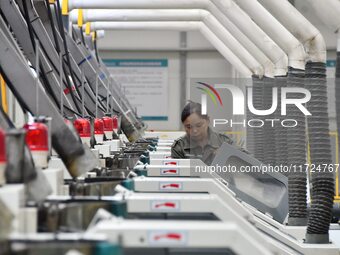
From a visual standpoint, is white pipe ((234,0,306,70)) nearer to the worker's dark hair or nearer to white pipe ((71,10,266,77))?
the worker's dark hair

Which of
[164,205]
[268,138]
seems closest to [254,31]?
[268,138]

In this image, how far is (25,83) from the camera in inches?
175

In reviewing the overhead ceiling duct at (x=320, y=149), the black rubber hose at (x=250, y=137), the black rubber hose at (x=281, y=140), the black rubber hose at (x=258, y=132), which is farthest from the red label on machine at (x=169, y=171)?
the black rubber hose at (x=258, y=132)

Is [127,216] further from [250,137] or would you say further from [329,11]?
[250,137]

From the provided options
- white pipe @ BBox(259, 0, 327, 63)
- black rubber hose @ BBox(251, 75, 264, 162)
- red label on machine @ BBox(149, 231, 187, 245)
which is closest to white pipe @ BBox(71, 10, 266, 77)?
black rubber hose @ BBox(251, 75, 264, 162)

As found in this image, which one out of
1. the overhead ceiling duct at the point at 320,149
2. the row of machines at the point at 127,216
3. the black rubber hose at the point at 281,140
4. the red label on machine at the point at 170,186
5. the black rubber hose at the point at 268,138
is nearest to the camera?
the row of machines at the point at 127,216

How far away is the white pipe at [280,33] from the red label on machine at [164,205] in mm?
5180

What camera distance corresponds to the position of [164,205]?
325cm

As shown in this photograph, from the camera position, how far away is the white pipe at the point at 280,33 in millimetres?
Answer: 8227

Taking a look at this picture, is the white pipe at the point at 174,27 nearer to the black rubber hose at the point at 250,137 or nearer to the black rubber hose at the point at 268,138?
the black rubber hose at the point at 250,137

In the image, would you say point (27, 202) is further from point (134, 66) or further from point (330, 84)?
point (134, 66)

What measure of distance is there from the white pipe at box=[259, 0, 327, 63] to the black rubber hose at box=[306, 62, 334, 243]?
105 millimetres

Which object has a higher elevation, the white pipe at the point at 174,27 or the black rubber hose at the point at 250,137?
the white pipe at the point at 174,27

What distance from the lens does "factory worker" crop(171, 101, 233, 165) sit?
7.04m
